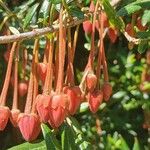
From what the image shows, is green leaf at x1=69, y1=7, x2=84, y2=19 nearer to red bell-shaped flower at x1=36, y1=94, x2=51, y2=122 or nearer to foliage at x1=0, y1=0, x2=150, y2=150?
red bell-shaped flower at x1=36, y1=94, x2=51, y2=122

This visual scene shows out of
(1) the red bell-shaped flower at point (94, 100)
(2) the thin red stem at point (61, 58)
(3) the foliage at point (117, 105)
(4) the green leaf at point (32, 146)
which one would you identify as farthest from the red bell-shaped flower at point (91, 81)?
(3) the foliage at point (117, 105)

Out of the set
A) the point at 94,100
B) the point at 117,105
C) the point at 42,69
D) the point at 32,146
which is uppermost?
the point at 42,69

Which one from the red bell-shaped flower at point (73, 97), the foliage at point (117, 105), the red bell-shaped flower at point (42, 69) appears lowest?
the foliage at point (117, 105)

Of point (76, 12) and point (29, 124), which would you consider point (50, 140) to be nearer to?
point (29, 124)

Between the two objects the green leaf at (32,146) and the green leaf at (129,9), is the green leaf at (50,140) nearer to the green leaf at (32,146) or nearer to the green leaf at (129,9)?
the green leaf at (32,146)

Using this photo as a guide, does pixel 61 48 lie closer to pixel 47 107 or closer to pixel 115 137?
pixel 47 107

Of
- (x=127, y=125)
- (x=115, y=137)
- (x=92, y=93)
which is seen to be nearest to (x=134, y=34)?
(x=92, y=93)

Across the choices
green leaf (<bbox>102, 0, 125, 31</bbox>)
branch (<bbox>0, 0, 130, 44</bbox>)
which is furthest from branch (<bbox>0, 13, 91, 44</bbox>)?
green leaf (<bbox>102, 0, 125, 31</bbox>)

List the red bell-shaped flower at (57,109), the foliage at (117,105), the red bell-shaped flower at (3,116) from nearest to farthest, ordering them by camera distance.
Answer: the red bell-shaped flower at (57,109) < the red bell-shaped flower at (3,116) < the foliage at (117,105)

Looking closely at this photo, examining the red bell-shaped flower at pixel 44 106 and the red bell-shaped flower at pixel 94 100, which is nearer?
the red bell-shaped flower at pixel 44 106

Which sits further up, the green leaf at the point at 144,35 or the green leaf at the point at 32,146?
the green leaf at the point at 144,35

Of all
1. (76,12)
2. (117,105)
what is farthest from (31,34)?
(117,105)
